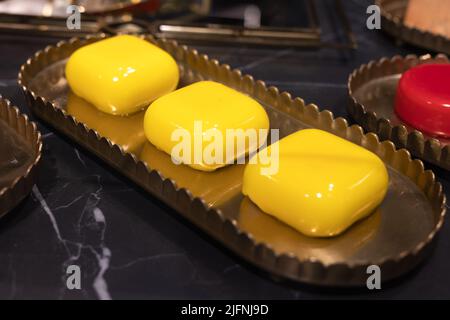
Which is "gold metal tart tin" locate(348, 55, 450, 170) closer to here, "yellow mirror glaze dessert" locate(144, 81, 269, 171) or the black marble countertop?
the black marble countertop

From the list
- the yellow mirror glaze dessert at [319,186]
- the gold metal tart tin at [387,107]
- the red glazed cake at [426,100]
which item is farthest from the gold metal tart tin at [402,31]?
the yellow mirror glaze dessert at [319,186]

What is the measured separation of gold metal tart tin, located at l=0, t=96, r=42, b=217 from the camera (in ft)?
2.70

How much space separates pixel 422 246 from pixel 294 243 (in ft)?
0.49

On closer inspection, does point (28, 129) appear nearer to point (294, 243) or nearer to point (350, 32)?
point (294, 243)

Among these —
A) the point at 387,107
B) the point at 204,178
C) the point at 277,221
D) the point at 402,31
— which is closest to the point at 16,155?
the point at 204,178

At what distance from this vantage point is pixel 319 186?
2.60 ft

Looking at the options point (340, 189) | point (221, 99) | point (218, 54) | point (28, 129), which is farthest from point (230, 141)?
point (218, 54)

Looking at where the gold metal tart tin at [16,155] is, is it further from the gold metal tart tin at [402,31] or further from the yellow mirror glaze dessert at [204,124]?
the gold metal tart tin at [402,31]

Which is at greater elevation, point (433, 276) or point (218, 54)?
point (218, 54)

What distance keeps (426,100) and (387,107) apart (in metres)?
0.12

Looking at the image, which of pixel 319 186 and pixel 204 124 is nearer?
pixel 319 186

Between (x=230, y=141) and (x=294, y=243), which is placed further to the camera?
(x=230, y=141)

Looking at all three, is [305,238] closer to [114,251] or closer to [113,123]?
[114,251]
